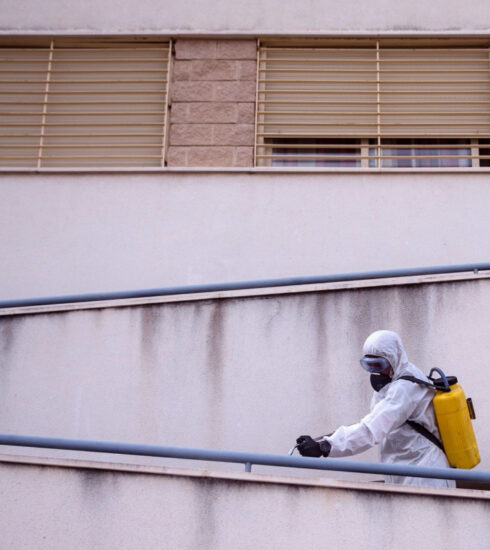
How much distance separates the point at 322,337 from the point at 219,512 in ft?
6.87

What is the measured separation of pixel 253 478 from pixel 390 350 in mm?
1189

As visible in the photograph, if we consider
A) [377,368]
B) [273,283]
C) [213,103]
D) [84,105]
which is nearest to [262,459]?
[377,368]

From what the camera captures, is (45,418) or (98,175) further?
(98,175)

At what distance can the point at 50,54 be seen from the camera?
915 cm

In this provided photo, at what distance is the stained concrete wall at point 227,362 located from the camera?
21.9ft

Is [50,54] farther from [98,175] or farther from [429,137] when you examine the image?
[429,137]

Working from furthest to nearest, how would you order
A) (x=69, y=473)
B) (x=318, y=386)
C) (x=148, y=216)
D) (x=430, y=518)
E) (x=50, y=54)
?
(x=50, y=54)
(x=148, y=216)
(x=318, y=386)
(x=69, y=473)
(x=430, y=518)

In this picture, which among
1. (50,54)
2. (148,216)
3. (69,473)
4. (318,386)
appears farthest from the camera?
(50,54)

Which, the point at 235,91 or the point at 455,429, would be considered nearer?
the point at 455,429

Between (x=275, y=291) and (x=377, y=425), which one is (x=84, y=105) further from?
(x=377, y=425)

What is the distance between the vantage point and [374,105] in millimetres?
8805

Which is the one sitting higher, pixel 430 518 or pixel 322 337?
pixel 322 337

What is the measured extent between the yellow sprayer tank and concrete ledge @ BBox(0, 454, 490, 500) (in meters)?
0.44

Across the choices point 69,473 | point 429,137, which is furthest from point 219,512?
point 429,137
